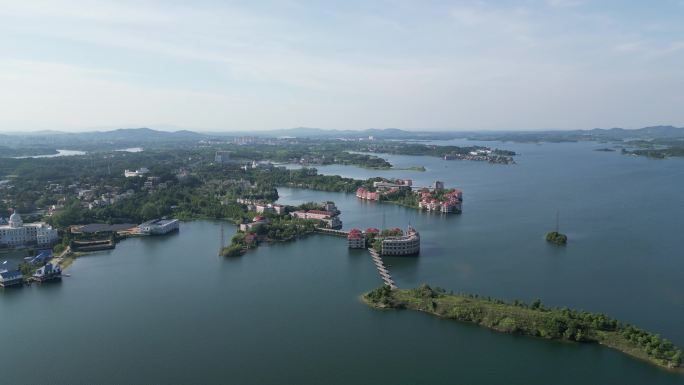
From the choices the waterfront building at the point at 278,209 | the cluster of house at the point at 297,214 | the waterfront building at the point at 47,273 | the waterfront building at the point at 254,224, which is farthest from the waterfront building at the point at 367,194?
the waterfront building at the point at 47,273

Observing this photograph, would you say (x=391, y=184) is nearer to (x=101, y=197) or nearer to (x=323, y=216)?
(x=323, y=216)

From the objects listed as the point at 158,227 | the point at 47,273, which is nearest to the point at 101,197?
the point at 158,227

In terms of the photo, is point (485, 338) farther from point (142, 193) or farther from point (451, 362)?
point (142, 193)

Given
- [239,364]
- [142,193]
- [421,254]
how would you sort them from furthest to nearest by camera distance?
1. [142,193]
2. [421,254]
3. [239,364]

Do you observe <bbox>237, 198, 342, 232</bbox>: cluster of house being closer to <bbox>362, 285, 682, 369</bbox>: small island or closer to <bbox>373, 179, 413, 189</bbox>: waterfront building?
<bbox>362, 285, 682, 369</bbox>: small island

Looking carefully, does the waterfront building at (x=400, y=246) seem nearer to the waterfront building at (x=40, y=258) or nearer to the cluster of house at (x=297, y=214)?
the cluster of house at (x=297, y=214)

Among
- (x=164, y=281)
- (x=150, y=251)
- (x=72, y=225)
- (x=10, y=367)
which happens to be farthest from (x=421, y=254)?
(x=72, y=225)

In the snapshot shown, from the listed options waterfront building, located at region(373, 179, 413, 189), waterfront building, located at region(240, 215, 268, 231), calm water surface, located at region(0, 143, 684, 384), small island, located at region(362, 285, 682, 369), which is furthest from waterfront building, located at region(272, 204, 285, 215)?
small island, located at region(362, 285, 682, 369)
